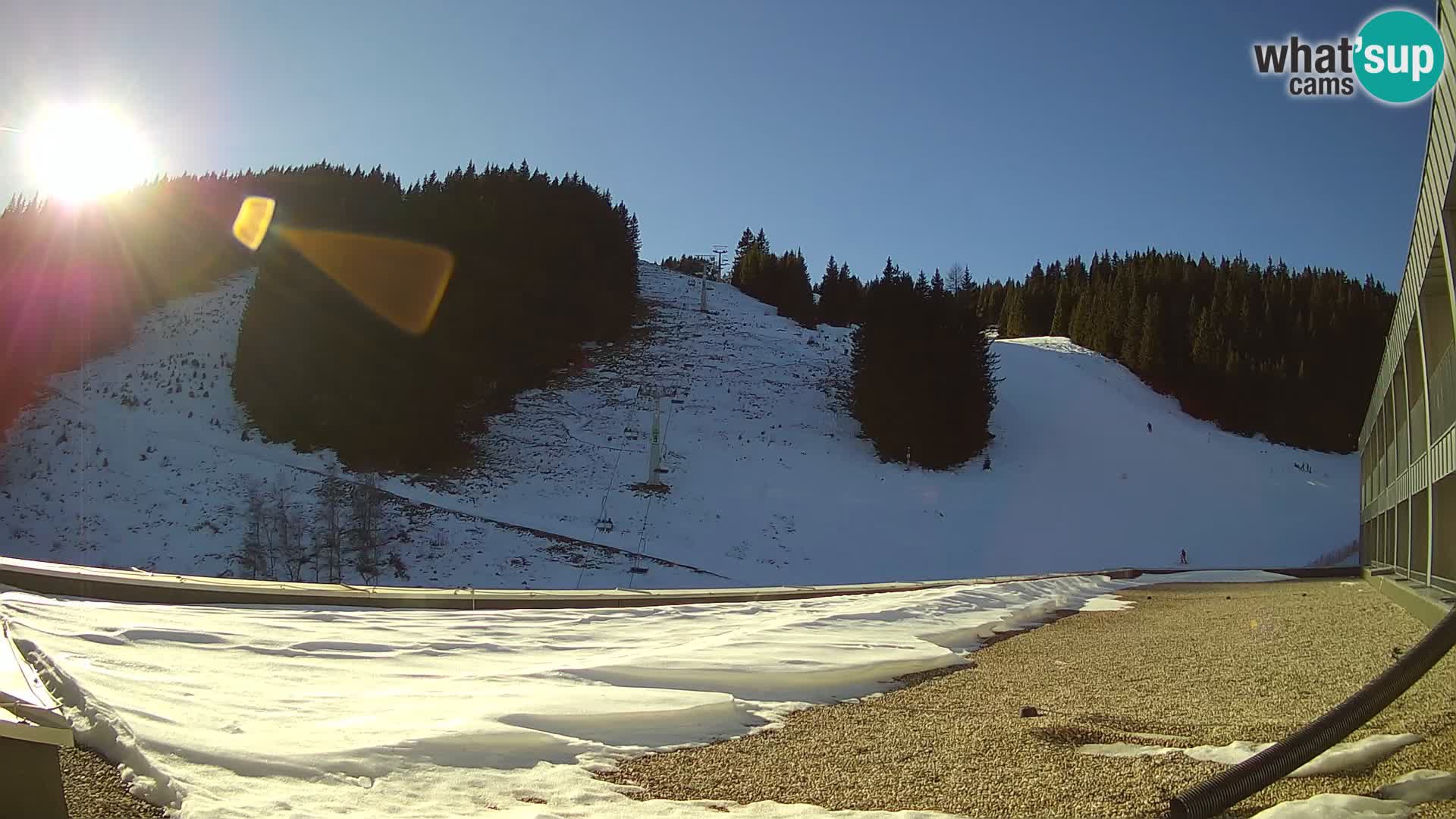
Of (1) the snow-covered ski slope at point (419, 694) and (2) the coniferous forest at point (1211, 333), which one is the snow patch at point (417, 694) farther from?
(2) the coniferous forest at point (1211, 333)

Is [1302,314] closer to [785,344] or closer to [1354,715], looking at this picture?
[785,344]

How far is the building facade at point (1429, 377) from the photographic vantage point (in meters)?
6.12

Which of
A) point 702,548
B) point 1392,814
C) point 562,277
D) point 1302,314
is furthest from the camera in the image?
point 1302,314

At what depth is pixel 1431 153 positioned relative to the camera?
21.6 feet

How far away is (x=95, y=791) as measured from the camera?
279cm

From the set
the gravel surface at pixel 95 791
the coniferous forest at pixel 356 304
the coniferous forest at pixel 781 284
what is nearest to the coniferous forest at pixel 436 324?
the coniferous forest at pixel 356 304

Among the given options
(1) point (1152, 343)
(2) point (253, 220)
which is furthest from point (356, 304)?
(1) point (1152, 343)

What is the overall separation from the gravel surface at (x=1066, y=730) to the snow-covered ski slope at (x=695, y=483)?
15.7m

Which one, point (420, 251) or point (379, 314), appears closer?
point (379, 314)

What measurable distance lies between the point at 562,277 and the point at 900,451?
17082 mm

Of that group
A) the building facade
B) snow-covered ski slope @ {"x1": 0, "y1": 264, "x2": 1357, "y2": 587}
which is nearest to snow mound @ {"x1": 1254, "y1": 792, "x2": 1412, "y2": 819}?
the building facade

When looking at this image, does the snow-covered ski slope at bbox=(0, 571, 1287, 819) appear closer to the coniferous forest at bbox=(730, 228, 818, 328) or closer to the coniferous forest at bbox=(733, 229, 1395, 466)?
the coniferous forest at bbox=(733, 229, 1395, 466)

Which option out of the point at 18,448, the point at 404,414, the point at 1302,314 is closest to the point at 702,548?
the point at 404,414

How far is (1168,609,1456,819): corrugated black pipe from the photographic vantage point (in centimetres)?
266
